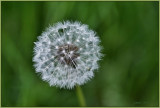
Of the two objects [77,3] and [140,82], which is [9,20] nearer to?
[77,3]

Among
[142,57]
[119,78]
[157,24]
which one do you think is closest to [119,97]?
[119,78]

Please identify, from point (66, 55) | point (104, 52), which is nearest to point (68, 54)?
point (66, 55)

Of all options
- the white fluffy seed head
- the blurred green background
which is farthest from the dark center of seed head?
the blurred green background

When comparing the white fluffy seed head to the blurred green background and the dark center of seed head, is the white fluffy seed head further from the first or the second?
the blurred green background

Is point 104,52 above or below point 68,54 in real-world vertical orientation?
above

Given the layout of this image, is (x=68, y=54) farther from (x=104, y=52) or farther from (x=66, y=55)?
(x=104, y=52)

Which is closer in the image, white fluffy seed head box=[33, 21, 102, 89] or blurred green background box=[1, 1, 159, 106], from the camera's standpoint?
white fluffy seed head box=[33, 21, 102, 89]
